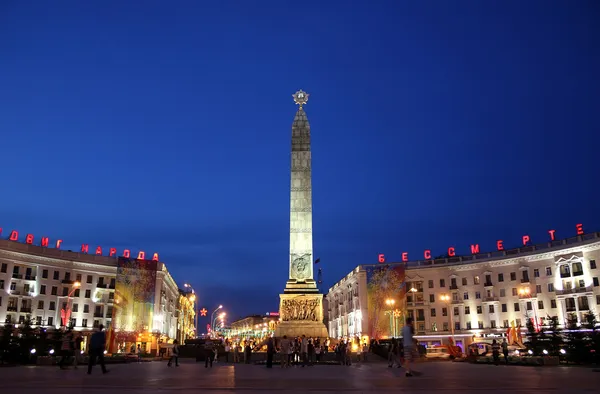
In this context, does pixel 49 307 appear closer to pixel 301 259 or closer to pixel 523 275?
pixel 301 259

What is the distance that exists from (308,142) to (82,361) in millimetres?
26965

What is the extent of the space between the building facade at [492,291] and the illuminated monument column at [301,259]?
2572cm

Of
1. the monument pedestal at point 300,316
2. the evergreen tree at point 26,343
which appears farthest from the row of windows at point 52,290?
the monument pedestal at point 300,316

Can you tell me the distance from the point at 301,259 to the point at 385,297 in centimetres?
3626

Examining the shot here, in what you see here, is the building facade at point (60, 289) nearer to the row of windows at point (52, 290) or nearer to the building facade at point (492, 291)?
the row of windows at point (52, 290)

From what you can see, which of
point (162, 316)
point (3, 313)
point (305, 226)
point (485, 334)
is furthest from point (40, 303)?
point (485, 334)

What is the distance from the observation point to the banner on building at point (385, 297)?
74.7 meters

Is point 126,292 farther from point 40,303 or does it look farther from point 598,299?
point 598,299

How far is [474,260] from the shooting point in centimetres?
7506

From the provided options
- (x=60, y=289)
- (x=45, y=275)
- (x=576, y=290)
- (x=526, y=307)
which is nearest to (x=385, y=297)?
(x=526, y=307)

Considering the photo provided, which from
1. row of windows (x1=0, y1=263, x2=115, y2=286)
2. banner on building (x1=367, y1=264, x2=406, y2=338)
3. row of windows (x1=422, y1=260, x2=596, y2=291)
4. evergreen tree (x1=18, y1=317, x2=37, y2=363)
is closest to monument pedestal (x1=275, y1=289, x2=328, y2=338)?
evergreen tree (x1=18, y1=317, x2=37, y2=363)

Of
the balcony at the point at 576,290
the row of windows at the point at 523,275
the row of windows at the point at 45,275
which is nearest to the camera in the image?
the balcony at the point at 576,290

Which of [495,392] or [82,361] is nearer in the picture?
[495,392]

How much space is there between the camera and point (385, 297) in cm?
7581
